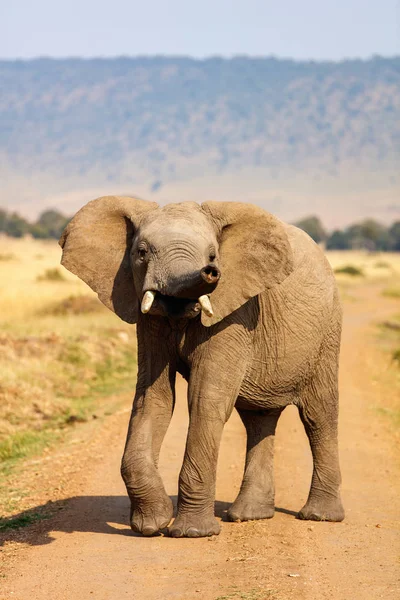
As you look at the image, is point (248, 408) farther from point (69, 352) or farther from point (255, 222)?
point (69, 352)

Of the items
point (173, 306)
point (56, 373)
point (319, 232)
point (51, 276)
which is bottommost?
point (319, 232)

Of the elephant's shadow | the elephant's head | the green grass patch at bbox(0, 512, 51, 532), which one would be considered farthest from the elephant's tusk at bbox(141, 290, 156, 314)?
the green grass patch at bbox(0, 512, 51, 532)

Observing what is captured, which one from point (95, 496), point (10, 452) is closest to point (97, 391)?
point (10, 452)

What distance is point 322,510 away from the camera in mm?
8406

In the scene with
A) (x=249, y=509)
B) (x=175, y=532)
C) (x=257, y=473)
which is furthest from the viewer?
(x=257, y=473)

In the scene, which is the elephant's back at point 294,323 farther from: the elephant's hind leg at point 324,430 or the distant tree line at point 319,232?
the distant tree line at point 319,232

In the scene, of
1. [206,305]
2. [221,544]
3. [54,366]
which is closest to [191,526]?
[221,544]

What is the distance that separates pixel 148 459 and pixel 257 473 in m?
1.44

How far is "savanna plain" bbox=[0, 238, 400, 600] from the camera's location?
6.37 meters

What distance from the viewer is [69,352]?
1655 cm

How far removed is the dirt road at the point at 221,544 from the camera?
20.4 feet

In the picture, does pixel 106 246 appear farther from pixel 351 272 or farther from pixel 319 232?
pixel 319 232

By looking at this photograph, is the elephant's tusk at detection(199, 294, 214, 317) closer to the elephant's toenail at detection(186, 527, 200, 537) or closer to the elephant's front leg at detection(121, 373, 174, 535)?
the elephant's front leg at detection(121, 373, 174, 535)

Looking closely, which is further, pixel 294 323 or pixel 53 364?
pixel 53 364
